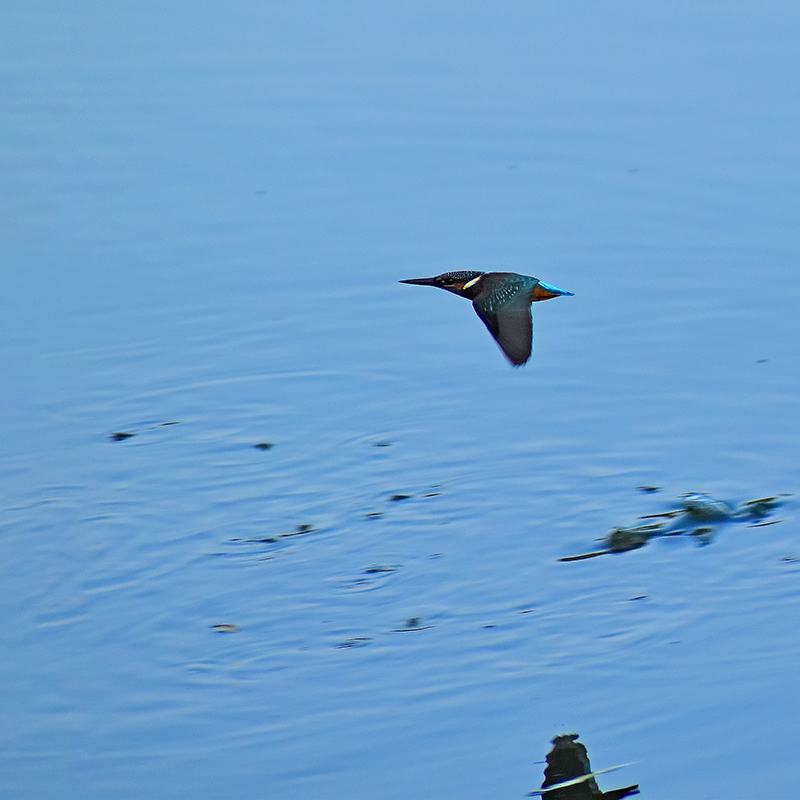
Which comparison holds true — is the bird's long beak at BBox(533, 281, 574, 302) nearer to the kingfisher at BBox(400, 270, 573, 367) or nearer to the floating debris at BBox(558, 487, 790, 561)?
the kingfisher at BBox(400, 270, 573, 367)

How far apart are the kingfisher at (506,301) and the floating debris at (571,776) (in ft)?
3.99

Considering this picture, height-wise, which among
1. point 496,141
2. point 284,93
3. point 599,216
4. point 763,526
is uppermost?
point 284,93

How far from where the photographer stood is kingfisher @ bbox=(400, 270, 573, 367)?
15.3 ft

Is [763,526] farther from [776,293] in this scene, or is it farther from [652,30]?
[652,30]

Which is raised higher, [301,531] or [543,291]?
[543,291]

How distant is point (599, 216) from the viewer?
755cm

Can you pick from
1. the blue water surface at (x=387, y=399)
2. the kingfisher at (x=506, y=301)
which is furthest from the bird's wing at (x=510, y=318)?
the blue water surface at (x=387, y=399)

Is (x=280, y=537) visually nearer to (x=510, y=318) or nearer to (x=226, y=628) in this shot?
(x=226, y=628)

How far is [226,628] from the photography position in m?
4.65

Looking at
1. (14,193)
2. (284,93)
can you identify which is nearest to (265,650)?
(14,193)

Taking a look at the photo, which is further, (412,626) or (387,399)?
(387,399)

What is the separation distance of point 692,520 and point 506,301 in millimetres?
1066

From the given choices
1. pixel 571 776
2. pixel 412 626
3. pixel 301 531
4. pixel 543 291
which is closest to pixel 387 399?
pixel 301 531

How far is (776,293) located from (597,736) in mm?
3364
